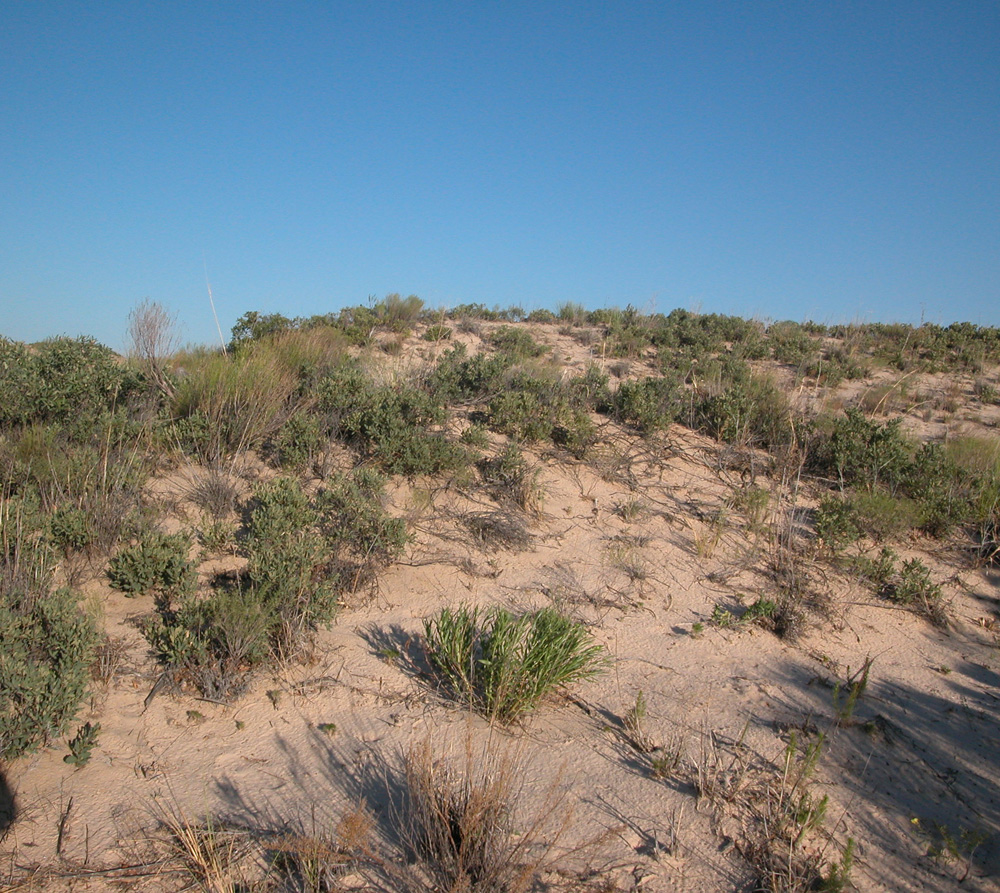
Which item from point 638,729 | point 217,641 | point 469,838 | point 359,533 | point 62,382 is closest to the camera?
point 469,838

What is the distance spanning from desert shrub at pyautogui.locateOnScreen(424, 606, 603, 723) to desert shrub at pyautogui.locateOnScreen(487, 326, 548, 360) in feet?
24.4

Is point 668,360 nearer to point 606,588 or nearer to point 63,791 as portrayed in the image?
point 606,588

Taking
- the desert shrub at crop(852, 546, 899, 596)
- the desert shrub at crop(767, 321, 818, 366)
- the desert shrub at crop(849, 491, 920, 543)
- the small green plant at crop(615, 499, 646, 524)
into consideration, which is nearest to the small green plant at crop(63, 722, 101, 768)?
the small green plant at crop(615, 499, 646, 524)

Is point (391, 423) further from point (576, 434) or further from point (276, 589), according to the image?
point (276, 589)

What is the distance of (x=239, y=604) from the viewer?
3.88 metres

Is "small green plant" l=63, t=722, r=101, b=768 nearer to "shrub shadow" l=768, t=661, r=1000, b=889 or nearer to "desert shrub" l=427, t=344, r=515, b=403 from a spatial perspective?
"shrub shadow" l=768, t=661, r=1000, b=889

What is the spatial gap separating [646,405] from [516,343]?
13.5ft

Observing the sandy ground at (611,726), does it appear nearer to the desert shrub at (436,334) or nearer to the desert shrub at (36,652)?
the desert shrub at (36,652)

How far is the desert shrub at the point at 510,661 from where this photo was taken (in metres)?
3.67

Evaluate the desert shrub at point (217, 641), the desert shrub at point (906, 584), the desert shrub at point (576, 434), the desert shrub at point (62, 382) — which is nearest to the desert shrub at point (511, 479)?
the desert shrub at point (576, 434)

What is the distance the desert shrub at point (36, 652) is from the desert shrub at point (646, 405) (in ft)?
20.3

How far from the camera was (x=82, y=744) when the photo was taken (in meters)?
3.17

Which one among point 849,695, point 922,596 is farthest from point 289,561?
point 922,596

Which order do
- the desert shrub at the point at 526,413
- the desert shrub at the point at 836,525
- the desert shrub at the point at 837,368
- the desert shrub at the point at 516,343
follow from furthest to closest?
the desert shrub at the point at 516,343 → the desert shrub at the point at 837,368 → the desert shrub at the point at 526,413 → the desert shrub at the point at 836,525
